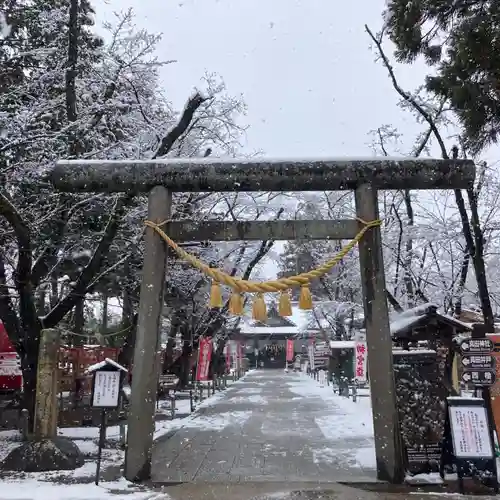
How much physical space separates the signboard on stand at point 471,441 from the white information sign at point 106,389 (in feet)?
15.7

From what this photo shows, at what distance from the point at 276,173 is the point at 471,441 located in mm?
4602

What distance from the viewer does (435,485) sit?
23.8 ft

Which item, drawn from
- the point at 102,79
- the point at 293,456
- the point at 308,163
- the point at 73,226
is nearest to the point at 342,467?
the point at 293,456

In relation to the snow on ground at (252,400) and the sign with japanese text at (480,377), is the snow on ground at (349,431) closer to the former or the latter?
→ the sign with japanese text at (480,377)

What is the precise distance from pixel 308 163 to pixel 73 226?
726 centimetres

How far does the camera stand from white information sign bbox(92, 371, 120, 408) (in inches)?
309

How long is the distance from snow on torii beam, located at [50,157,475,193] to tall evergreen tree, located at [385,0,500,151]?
0.69 metres

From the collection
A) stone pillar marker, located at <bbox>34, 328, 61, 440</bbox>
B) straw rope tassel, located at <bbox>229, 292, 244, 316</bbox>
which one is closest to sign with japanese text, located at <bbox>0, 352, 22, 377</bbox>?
stone pillar marker, located at <bbox>34, 328, 61, 440</bbox>

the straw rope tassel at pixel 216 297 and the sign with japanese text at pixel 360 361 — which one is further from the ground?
the straw rope tassel at pixel 216 297

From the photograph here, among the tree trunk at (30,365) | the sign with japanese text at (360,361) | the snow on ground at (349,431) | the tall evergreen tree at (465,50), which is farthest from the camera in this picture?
the sign with japanese text at (360,361)

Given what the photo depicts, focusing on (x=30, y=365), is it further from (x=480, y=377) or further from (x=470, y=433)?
(x=480, y=377)

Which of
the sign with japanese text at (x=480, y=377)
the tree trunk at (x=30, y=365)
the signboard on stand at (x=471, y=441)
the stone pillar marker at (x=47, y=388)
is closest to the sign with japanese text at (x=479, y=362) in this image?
the sign with japanese text at (x=480, y=377)

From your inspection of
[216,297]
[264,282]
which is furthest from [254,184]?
[216,297]

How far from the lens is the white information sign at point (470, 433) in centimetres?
702
